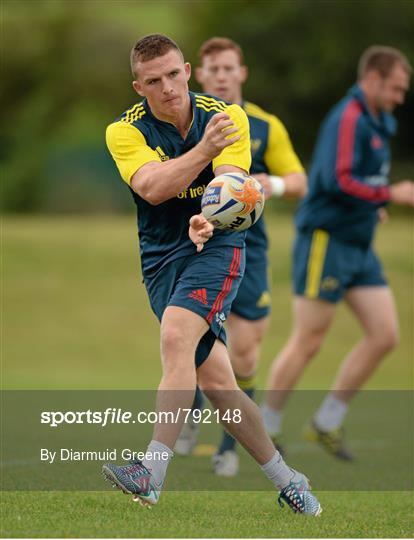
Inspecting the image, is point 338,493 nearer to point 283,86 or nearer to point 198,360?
point 198,360

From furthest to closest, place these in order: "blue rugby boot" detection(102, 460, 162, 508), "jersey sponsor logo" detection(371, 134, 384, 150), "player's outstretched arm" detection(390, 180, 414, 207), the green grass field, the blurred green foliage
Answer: the blurred green foliage → "jersey sponsor logo" detection(371, 134, 384, 150) → "player's outstretched arm" detection(390, 180, 414, 207) → the green grass field → "blue rugby boot" detection(102, 460, 162, 508)

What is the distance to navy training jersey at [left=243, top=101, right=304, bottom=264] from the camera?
Result: 8.99 metres

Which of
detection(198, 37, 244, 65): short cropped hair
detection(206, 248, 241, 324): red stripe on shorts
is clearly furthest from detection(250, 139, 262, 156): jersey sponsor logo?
detection(206, 248, 241, 324): red stripe on shorts

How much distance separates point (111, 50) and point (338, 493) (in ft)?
184

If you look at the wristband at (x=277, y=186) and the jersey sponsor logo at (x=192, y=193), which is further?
the wristband at (x=277, y=186)

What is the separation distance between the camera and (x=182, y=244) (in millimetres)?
6523

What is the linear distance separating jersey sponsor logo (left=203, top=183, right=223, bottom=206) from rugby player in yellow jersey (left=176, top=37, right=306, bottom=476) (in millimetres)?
2567

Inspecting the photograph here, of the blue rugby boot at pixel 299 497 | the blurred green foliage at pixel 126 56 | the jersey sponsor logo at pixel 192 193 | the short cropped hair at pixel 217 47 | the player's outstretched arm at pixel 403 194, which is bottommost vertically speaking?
the blurred green foliage at pixel 126 56

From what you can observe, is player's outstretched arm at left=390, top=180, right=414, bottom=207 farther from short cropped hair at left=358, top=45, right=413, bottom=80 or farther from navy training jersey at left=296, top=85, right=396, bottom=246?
short cropped hair at left=358, top=45, right=413, bottom=80

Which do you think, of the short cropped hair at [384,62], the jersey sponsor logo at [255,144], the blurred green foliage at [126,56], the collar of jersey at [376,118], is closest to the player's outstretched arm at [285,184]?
the jersey sponsor logo at [255,144]

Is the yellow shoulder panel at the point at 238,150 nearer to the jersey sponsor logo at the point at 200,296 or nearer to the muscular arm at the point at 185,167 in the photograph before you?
the muscular arm at the point at 185,167

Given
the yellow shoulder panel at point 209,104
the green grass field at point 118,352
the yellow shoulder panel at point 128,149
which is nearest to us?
the green grass field at point 118,352

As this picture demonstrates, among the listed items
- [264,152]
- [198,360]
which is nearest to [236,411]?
[198,360]

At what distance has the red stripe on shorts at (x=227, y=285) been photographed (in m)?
6.32
